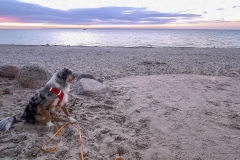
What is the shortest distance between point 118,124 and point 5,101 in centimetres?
354

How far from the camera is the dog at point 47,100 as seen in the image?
3998 mm

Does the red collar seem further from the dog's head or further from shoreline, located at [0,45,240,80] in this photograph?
shoreline, located at [0,45,240,80]

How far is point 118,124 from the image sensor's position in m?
4.56

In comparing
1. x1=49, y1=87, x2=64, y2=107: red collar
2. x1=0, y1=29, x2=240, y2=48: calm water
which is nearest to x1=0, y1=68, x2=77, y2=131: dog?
x1=49, y1=87, x2=64, y2=107: red collar

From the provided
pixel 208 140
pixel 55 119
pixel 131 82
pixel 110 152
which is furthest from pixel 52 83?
pixel 131 82

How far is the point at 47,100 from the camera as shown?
157 inches

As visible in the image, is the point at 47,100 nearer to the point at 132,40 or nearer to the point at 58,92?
the point at 58,92

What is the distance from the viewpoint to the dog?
3998 millimetres

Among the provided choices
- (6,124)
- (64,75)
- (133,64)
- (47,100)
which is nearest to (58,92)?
(47,100)

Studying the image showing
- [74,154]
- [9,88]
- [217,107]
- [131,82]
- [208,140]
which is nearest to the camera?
[74,154]

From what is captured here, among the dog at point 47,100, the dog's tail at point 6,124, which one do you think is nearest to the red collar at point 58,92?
the dog at point 47,100

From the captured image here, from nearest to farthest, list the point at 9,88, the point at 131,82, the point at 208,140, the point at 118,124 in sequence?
the point at 208,140 < the point at 118,124 < the point at 9,88 < the point at 131,82

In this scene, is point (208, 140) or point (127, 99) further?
point (127, 99)

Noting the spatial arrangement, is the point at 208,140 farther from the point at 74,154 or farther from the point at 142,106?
the point at 74,154
